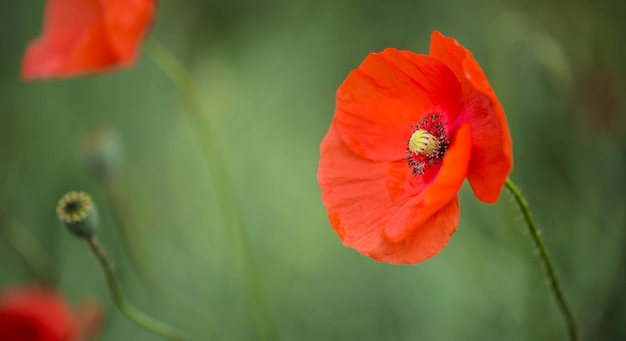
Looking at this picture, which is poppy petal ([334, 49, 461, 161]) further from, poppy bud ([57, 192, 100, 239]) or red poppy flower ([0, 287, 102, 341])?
red poppy flower ([0, 287, 102, 341])

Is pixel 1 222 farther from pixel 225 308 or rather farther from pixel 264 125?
pixel 264 125

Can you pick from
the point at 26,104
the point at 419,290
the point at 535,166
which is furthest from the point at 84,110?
the point at 535,166

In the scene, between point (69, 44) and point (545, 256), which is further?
point (69, 44)

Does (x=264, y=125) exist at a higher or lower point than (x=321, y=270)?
higher

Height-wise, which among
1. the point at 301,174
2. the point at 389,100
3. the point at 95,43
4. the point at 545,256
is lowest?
the point at 301,174

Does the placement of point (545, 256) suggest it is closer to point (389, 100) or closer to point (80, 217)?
point (389, 100)

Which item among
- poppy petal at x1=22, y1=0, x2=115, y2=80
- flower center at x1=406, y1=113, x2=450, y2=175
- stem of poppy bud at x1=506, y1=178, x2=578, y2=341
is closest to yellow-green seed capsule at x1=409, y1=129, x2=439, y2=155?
flower center at x1=406, y1=113, x2=450, y2=175

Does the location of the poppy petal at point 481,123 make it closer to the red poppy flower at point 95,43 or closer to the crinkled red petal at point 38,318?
the red poppy flower at point 95,43

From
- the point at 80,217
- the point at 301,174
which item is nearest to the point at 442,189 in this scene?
the point at 80,217
